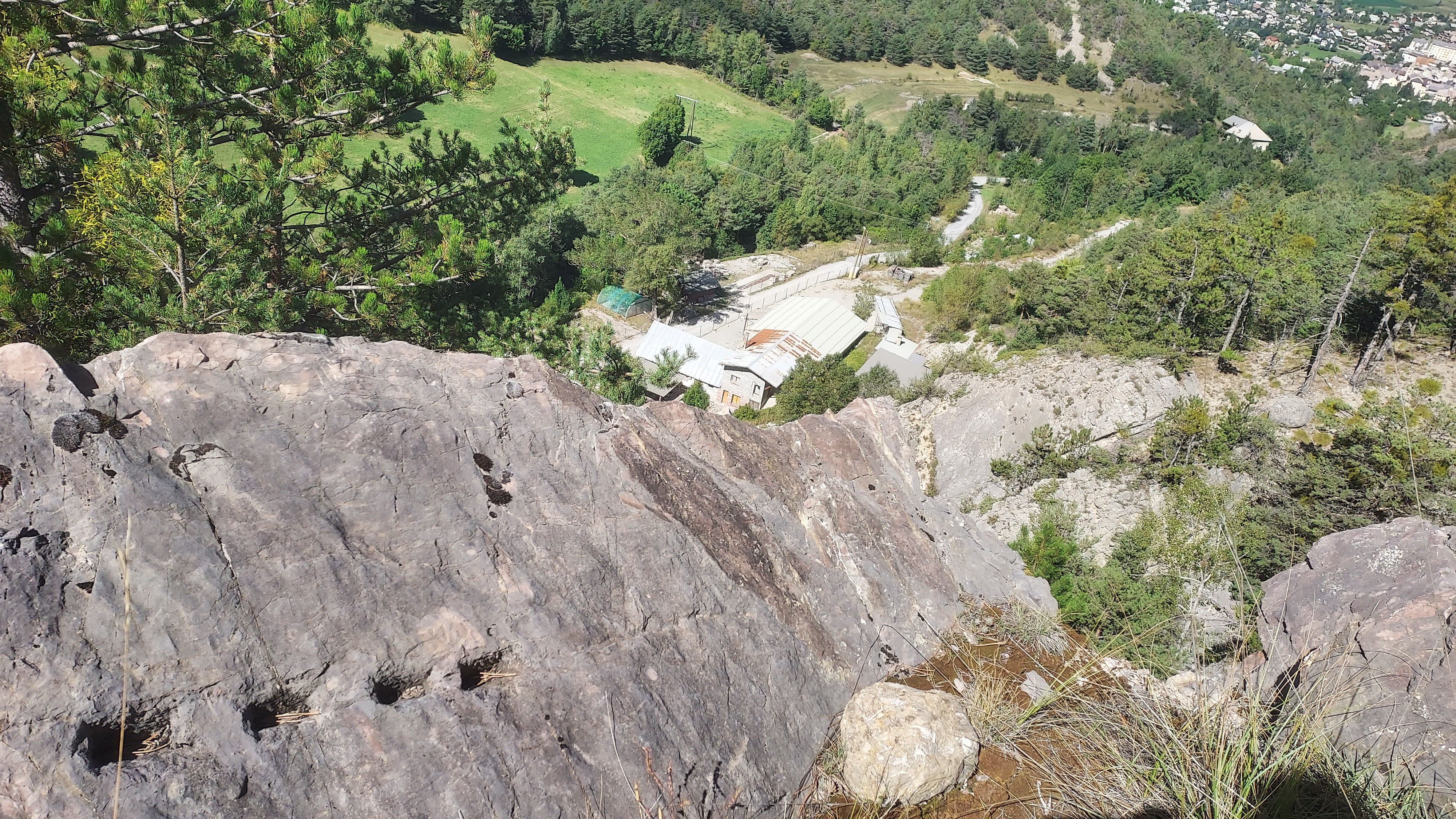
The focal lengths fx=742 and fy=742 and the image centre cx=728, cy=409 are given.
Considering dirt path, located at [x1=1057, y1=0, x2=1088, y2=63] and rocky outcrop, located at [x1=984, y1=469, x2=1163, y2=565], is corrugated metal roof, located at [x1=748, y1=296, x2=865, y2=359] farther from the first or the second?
dirt path, located at [x1=1057, y1=0, x2=1088, y2=63]

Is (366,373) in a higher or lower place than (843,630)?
higher

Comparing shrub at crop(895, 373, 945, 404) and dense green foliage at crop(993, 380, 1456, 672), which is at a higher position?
dense green foliage at crop(993, 380, 1456, 672)

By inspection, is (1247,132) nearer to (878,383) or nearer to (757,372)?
(757,372)

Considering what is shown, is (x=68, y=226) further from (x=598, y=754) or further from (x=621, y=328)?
(x=621, y=328)

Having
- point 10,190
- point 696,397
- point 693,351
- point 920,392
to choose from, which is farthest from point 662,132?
point 10,190

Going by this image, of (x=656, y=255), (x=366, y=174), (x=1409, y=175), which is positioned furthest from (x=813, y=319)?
(x=1409, y=175)

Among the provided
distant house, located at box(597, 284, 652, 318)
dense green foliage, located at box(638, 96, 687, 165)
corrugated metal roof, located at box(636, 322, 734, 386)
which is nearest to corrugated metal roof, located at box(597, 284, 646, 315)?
distant house, located at box(597, 284, 652, 318)
